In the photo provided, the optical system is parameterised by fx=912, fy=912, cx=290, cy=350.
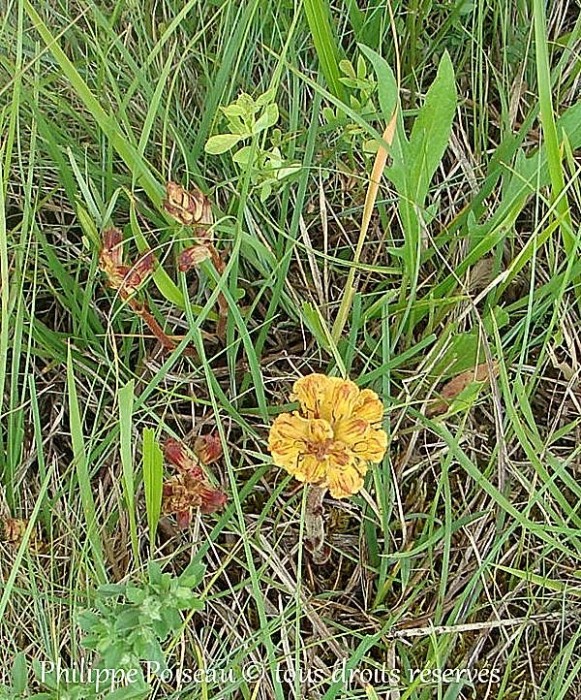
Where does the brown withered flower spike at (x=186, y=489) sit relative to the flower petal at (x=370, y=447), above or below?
below

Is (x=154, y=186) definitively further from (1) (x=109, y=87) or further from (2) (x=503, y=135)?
(2) (x=503, y=135)

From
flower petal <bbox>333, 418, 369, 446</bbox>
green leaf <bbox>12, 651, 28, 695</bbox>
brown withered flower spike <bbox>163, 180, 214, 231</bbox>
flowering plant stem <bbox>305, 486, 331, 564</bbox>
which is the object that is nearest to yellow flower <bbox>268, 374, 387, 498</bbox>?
flower petal <bbox>333, 418, 369, 446</bbox>

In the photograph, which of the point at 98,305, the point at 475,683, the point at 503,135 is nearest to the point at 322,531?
the point at 475,683

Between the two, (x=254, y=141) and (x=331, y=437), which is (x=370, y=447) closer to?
(x=331, y=437)

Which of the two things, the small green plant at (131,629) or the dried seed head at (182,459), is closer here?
the small green plant at (131,629)

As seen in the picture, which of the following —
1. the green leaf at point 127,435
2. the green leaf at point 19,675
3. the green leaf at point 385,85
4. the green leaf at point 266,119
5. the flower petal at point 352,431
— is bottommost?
the green leaf at point 19,675

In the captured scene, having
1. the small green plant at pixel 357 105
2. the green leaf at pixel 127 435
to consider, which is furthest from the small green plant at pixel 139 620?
the small green plant at pixel 357 105

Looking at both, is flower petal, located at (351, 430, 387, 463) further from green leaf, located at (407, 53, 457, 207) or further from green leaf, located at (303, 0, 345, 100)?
green leaf, located at (303, 0, 345, 100)

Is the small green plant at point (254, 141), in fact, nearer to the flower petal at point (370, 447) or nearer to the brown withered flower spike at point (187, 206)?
the brown withered flower spike at point (187, 206)
